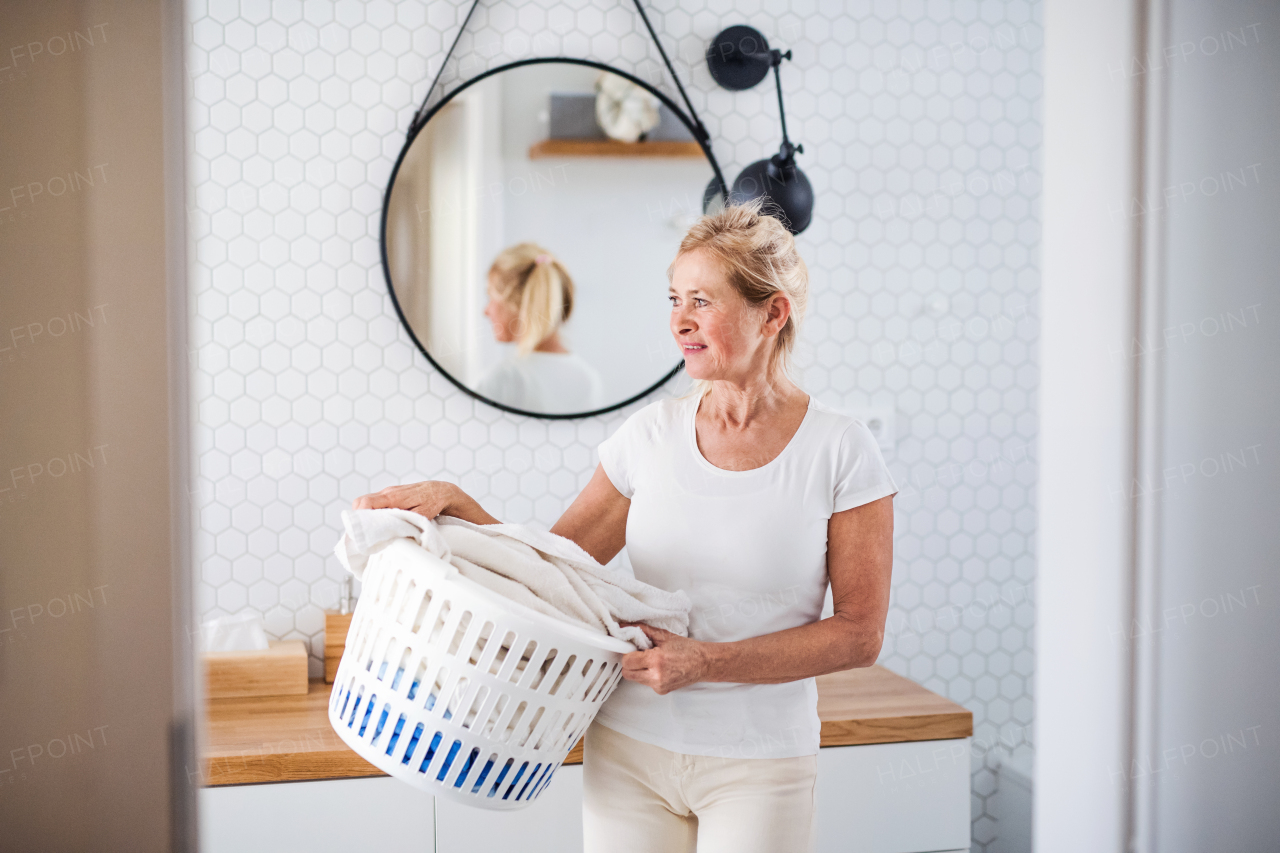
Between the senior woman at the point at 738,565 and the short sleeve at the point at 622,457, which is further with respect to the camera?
the short sleeve at the point at 622,457

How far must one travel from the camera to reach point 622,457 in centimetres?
127

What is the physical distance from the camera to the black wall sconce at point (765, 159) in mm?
1768

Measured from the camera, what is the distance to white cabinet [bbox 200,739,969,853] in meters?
1.39

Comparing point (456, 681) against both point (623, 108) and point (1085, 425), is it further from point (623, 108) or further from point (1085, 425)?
point (623, 108)

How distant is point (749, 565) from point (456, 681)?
1.30ft

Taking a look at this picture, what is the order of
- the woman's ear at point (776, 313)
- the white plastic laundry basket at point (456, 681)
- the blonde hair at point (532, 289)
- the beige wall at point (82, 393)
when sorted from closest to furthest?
the beige wall at point (82, 393), the white plastic laundry basket at point (456, 681), the woman's ear at point (776, 313), the blonde hair at point (532, 289)

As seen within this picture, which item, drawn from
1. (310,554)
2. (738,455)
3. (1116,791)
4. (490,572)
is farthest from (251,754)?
(1116,791)

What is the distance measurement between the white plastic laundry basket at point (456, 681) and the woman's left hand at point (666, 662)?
0.11 ft

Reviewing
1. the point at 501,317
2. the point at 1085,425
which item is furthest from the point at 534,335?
the point at 1085,425

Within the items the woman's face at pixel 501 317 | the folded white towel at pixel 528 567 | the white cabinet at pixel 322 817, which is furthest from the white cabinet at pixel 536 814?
the woman's face at pixel 501 317

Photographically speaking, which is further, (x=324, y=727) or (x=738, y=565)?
(x=324, y=727)

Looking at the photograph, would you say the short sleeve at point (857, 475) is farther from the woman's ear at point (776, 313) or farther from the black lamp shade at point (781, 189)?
the black lamp shade at point (781, 189)

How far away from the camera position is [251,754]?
139 cm

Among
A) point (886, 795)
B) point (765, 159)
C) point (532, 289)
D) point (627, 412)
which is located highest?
point (765, 159)
